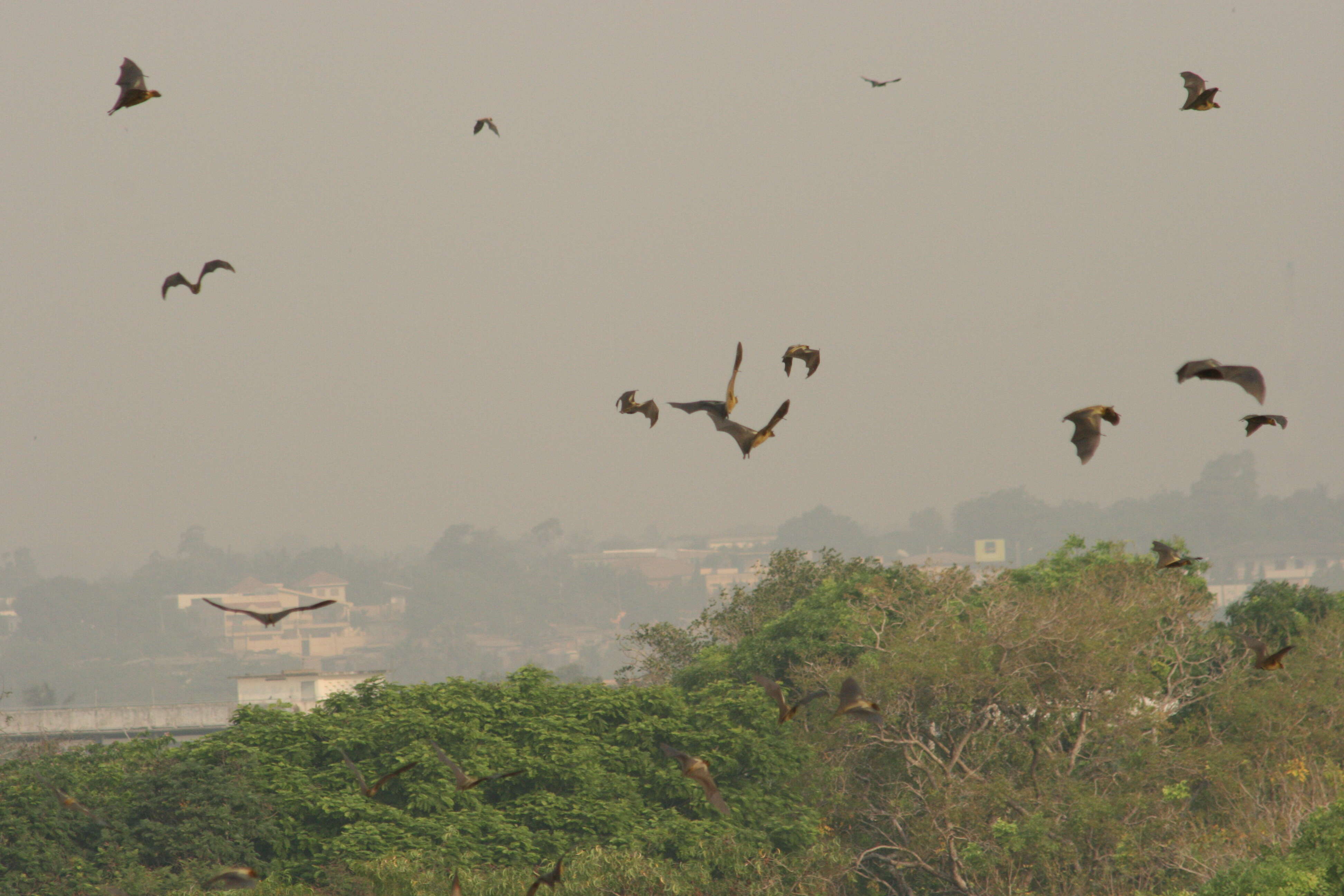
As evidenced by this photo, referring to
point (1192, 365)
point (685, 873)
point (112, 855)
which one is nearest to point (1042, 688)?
point (685, 873)

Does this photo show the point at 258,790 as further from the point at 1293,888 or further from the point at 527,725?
the point at 1293,888

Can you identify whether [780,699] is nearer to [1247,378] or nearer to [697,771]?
[697,771]

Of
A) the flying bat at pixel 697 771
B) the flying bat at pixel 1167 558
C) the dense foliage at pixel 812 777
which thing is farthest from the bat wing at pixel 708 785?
the dense foliage at pixel 812 777

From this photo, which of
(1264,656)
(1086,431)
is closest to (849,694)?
(1086,431)

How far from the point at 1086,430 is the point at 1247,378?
1021mm

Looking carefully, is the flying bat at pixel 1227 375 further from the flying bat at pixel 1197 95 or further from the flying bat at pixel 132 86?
the flying bat at pixel 132 86

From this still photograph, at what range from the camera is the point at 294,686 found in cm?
8475

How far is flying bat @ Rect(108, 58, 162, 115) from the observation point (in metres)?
8.26

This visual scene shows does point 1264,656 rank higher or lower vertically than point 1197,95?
lower

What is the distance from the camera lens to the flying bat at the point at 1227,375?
23.0ft

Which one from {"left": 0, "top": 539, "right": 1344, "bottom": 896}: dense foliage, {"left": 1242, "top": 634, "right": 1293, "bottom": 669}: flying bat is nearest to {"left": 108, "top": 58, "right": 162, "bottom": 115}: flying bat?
{"left": 1242, "top": 634, "right": 1293, "bottom": 669}: flying bat

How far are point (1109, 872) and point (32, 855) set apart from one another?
20165mm

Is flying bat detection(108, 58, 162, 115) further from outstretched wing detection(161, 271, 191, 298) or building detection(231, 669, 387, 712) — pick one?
building detection(231, 669, 387, 712)

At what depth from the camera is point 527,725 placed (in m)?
25.6
